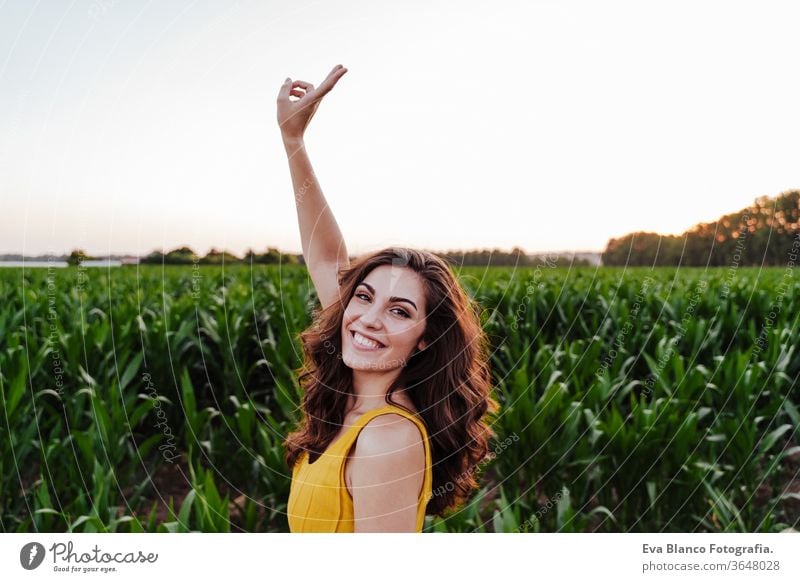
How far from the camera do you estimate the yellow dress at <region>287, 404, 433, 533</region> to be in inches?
33.3

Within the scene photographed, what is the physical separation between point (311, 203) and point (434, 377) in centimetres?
31

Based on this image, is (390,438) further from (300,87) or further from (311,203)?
(300,87)

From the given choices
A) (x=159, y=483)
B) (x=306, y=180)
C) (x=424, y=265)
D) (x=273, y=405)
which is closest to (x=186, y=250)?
(x=306, y=180)

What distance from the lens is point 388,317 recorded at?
841 mm

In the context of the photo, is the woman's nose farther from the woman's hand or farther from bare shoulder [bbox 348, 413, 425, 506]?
the woman's hand

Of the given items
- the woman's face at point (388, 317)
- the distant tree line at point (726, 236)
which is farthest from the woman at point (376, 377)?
the distant tree line at point (726, 236)

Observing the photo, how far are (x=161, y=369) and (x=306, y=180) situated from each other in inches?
61.4

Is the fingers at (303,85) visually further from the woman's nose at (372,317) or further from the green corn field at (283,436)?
the green corn field at (283,436)

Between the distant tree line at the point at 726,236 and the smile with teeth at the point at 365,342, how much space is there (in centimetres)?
72

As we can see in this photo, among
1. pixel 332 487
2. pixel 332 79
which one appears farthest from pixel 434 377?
pixel 332 79

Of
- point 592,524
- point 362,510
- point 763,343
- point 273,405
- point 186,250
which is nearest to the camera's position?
point 362,510

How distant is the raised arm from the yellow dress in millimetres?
196
